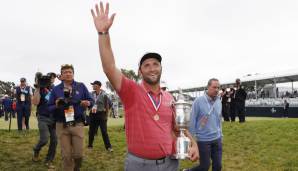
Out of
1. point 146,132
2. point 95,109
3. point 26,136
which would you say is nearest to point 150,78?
point 146,132

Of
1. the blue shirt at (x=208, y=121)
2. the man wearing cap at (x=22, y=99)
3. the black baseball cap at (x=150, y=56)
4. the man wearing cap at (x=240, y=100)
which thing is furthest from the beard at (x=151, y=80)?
the man wearing cap at (x=240, y=100)

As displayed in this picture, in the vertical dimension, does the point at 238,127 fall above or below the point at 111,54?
below

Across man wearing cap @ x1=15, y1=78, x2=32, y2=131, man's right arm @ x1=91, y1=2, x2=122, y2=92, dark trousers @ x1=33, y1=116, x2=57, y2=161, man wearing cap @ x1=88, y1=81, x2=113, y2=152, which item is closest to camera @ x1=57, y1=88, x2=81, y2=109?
dark trousers @ x1=33, y1=116, x2=57, y2=161

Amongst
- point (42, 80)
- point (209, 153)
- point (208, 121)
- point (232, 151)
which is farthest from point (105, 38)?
point (232, 151)

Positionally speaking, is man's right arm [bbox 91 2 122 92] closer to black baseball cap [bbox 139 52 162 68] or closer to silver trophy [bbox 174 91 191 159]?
black baseball cap [bbox 139 52 162 68]

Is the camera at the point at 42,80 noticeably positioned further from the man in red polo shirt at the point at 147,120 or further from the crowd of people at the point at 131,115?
the man in red polo shirt at the point at 147,120

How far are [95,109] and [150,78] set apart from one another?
8.54 m

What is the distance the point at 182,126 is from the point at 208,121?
413 centimetres

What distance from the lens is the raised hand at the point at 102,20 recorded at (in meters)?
3.47

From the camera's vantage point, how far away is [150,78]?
3838 millimetres

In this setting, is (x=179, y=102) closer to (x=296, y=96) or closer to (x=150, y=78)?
(x=150, y=78)

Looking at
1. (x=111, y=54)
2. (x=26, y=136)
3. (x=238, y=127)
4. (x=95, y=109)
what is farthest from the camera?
(x=238, y=127)

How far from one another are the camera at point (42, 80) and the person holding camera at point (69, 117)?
1717mm

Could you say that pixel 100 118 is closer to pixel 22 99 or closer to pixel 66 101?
pixel 22 99
